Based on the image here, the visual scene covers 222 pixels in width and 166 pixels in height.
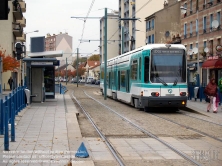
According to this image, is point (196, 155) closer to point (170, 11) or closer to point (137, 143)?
point (137, 143)

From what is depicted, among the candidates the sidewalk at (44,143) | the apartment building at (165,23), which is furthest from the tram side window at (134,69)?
the apartment building at (165,23)

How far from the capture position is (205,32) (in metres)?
47.0

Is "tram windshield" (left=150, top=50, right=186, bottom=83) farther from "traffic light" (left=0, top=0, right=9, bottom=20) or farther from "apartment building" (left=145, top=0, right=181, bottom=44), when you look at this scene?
"apartment building" (left=145, top=0, right=181, bottom=44)

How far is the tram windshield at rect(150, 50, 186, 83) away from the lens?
2034 centimetres

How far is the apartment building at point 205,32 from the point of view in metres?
43.4

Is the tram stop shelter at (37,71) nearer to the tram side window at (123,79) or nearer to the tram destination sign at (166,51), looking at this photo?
the tram side window at (123,79)

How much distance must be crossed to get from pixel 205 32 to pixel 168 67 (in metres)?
27.9

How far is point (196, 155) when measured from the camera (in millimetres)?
9719

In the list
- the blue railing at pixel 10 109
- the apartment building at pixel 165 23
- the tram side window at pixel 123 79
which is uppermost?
the apartment building at pixel 165 23

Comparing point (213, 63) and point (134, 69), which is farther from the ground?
point (213, 63)

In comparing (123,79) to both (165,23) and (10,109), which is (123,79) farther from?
(165,23)

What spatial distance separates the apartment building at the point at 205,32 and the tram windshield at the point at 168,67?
64.7 feet

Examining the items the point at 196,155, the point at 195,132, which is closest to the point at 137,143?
the point at 196,155

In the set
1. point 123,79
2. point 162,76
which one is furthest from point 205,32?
point 162,76
